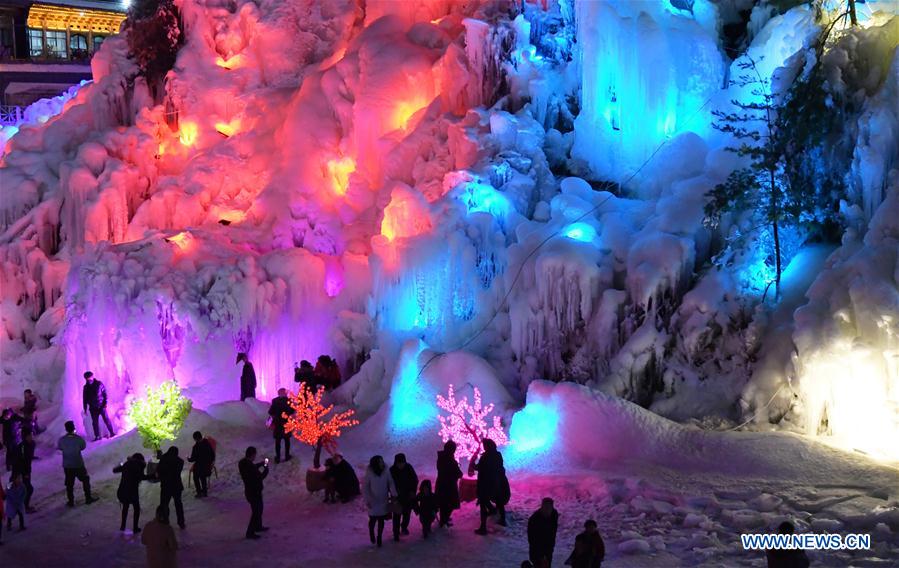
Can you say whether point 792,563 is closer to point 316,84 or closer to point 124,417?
point 124,417

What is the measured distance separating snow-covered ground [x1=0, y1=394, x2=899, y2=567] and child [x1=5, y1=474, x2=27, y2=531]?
10.2 inches

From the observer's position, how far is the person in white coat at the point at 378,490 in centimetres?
1051

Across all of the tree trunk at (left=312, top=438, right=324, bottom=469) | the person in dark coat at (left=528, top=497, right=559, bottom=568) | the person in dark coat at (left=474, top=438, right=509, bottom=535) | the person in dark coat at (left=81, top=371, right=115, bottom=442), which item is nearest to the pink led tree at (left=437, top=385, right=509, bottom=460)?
the person in dark coat at (left=474, top=438, right=509, bottom=535)

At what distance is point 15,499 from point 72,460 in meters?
1.09

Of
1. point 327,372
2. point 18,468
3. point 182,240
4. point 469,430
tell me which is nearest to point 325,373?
point 327,372

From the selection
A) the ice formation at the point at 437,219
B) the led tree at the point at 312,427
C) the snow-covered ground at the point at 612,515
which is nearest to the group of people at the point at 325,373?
the ice formation at the point at 437,219

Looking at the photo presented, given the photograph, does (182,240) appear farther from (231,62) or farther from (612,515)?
(612,515)

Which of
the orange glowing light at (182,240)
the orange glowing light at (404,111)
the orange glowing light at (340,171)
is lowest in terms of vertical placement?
the orange glowing light at (182,240)

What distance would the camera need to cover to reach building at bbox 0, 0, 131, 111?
36.8 m

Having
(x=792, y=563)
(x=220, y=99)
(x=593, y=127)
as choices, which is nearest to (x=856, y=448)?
(x=792, y=563)

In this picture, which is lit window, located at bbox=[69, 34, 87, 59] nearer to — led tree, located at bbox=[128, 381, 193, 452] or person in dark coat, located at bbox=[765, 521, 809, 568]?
led tree, located at bbox=[128, 381, 193, 452]

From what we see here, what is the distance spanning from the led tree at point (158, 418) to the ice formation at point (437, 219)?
321cm

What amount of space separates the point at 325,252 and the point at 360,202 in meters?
1.56

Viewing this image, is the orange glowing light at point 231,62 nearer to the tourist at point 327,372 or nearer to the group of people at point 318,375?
the group of people at point 318,375
